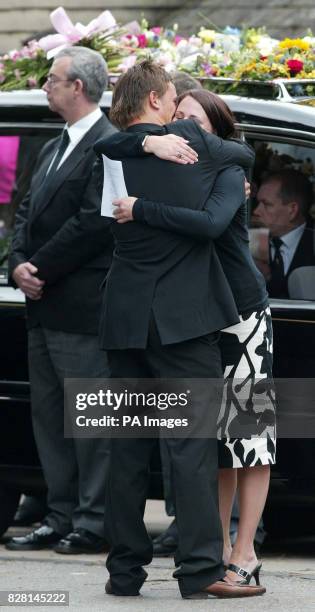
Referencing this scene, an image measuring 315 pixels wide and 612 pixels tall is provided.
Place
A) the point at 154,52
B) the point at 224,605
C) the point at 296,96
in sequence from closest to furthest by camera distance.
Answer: the point at 224,605, the point at 296,96, the point at 154,52

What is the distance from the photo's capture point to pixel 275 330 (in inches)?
234

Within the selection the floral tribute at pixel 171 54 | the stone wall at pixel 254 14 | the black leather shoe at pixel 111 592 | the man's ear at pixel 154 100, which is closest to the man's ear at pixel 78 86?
the floral tribute at pixel 171 54

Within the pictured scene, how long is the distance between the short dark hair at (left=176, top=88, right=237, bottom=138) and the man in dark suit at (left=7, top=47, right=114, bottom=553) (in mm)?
943

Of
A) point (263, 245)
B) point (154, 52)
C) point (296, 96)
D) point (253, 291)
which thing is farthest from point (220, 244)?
point (154, 52)

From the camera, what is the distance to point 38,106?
6555 millimetres

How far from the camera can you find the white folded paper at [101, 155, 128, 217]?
16.6 ft

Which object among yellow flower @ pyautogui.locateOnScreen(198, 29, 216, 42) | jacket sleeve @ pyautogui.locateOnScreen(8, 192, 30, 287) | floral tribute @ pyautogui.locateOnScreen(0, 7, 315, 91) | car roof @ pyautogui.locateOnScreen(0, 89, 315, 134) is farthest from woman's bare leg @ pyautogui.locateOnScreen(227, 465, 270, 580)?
yellow flower @ pyautogui.locateOnScreen(198, 29, 216, 42)

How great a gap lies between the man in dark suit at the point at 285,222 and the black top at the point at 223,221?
0.72 m

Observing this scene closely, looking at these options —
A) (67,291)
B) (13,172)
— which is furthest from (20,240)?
(13,172)

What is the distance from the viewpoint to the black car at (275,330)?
5918 mm

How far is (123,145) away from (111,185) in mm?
166

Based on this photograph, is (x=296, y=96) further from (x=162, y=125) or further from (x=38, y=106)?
(x=162, y=125)

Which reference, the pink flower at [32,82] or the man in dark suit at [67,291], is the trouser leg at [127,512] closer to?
the man in dark suit at [67,291]

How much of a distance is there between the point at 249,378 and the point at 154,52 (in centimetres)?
268
